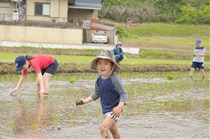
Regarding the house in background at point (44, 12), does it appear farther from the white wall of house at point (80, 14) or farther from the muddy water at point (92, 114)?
the muddy water at point (92, 114)

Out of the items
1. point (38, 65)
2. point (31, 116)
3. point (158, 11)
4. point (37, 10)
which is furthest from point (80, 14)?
point (31, 116)

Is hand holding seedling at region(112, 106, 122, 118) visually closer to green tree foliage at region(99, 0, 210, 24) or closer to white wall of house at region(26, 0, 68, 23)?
white wall of house at region(26, 0, 68, 23)

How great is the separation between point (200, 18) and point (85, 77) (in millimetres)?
40534

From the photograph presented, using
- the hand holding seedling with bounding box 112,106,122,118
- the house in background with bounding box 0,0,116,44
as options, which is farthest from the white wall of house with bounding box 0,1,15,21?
the hand holding seedling with bounding box 112,106,122,118

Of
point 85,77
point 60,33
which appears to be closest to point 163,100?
point 85,77

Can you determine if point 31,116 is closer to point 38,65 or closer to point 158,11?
point 38,65

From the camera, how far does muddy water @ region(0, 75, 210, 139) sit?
9062 millimetres

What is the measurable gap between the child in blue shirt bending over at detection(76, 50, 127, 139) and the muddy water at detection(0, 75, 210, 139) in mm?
1636

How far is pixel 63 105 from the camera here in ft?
39.3

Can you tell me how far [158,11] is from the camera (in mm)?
60875

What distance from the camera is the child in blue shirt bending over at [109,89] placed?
273 inches

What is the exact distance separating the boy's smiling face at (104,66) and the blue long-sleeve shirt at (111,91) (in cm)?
10

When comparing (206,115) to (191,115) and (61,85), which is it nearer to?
(191,115)

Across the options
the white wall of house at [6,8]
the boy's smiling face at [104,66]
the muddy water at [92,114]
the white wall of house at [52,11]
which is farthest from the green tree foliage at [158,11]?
the boy's smiling face at [104,66]
